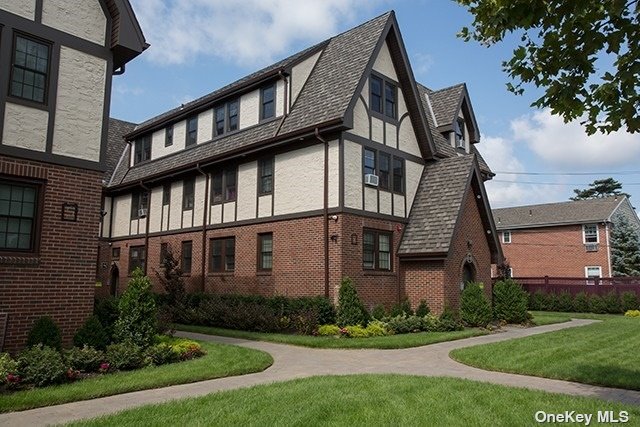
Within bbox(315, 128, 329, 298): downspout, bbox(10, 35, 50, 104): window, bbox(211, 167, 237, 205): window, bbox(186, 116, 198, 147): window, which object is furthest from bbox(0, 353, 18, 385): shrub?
bbox(186, 116, 198, 147): window

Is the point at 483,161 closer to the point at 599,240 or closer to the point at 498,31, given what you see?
the point at 599,240

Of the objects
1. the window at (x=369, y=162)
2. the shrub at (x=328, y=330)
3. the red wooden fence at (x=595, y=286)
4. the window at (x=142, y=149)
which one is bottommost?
the shrub at (x=328, y=330)

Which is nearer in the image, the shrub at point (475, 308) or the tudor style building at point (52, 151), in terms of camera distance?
the tudor style building at point (52, 151)

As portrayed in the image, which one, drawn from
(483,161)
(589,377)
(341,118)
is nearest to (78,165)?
(341,118)

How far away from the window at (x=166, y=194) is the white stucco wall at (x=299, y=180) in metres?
7.45

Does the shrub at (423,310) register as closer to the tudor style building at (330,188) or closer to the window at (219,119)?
the tudor style building at (330,188)

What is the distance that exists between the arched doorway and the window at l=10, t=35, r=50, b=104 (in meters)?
17.8

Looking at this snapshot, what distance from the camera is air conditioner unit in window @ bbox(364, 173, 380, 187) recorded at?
711 inches

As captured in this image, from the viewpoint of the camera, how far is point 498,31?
645 centimetres

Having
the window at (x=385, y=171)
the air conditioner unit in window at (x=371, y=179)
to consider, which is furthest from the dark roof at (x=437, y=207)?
the air conditioner unit in window at (x=371, y=179)

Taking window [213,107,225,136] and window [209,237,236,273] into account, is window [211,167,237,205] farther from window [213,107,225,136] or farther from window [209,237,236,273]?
window [213,107,225,136]

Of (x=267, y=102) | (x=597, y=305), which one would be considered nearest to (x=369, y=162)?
(x=267, y=102)

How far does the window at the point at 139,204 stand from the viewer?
25500 millimetres

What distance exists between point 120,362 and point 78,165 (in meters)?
4.50
